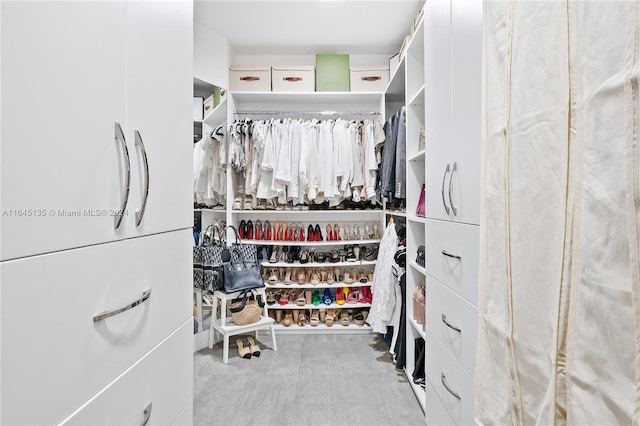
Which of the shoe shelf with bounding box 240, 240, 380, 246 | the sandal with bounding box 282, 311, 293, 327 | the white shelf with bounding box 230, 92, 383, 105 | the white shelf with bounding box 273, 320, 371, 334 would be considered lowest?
the white shelf with bounding box 273, 320, 371, 334

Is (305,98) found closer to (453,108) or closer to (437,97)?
(437,97)

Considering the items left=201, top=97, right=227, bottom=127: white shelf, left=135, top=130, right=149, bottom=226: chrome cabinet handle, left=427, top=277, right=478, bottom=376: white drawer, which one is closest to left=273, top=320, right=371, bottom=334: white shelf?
left=427, top=277, right=478, bottom=376: white drawer

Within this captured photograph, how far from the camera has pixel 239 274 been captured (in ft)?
7.63

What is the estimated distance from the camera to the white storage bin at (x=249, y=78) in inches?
115

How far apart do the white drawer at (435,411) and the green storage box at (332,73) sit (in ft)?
8.45

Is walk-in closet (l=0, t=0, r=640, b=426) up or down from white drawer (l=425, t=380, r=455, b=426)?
up

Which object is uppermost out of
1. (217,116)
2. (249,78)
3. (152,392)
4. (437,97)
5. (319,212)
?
(249,78)

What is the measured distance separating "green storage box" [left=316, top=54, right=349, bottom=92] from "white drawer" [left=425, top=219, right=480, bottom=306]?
204cm

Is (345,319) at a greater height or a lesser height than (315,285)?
lesser

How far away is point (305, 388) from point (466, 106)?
1.81 metres

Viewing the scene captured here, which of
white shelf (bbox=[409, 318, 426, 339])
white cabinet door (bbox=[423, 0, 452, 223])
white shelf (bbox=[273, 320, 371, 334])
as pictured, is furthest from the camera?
white shelf (bbox=[273, 320, 371, 334])

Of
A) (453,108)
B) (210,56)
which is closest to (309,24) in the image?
(210,56)

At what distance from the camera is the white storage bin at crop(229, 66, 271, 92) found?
292 centimetres

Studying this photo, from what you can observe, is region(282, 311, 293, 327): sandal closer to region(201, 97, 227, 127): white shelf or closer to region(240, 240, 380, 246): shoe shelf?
region(240, 240, 380, 246): shoe shelf
